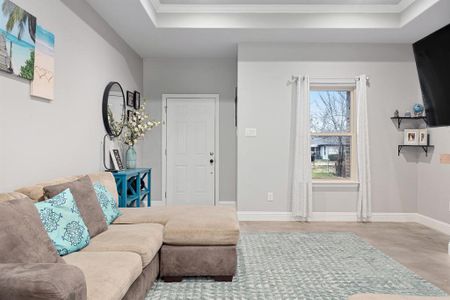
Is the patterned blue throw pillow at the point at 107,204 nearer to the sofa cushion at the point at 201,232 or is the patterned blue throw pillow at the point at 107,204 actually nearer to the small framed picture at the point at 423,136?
the sofa cushion at the point at 201,232

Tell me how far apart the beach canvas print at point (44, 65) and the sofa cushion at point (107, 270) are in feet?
4.82

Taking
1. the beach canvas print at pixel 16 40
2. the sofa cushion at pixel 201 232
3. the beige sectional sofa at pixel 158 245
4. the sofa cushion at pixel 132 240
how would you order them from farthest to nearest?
the sofa cushion at pixel 201 232
the beach canvas print at pixel 16 40
the sofa cushion at pixel 132 240
the beige sectional sofa at pixel 158 245

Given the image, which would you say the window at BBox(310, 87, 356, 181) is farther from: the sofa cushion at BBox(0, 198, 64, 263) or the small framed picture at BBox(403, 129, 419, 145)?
the sofa cushion at BBox(0, 198, 64, 263)

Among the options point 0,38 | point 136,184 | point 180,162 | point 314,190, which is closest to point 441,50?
point 314,190

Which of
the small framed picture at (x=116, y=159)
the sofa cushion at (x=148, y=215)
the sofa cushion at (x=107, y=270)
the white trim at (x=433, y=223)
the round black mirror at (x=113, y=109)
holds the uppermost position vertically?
the round black mirror at (x=113, y=109)

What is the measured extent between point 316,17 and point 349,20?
427 millimetres

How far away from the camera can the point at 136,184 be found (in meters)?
4.87

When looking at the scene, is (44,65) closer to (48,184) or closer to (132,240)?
(48,184)

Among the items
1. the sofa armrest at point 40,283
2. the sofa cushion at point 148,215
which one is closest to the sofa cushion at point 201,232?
the sofa cushion at point 148,215

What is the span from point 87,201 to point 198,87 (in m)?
4.06

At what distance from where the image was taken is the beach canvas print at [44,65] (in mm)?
2875

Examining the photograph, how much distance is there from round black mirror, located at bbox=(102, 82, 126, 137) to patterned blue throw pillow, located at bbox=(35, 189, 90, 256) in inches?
86.2

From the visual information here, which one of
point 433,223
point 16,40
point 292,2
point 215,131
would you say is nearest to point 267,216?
point 215,131

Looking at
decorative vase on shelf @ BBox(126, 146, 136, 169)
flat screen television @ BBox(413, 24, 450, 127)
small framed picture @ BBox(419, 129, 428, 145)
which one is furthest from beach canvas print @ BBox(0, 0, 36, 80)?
small framed picture @ BBox(419, 129, 428, 145)
